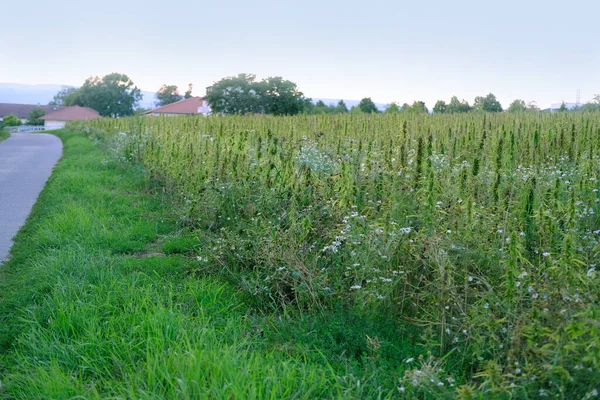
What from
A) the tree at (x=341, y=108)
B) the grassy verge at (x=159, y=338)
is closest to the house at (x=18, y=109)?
the tree at (x=341, y=108)

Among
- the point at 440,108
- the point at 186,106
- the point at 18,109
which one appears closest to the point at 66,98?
the point at 18,109

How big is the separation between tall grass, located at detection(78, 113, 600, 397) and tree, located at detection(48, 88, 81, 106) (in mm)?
124139

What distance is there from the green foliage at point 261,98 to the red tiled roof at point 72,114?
52.6 meters

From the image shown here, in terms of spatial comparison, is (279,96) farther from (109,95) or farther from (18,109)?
(18,109)

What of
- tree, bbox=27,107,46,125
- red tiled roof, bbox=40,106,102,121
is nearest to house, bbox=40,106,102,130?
red tiled roof, bbox=40,106,102,121

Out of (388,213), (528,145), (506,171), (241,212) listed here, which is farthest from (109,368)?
(528,145)

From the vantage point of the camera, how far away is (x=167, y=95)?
130750 mm

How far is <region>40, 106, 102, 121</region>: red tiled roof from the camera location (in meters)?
107

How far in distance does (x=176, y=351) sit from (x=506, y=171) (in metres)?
5.05

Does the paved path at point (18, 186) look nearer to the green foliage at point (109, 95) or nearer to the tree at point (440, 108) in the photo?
the tree at point (440, 108)

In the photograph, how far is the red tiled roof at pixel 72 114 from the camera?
107 m

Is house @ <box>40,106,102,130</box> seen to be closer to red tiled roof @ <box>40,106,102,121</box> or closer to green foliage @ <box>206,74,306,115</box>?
red tiled roof @ <box>40,106,102,121</box>

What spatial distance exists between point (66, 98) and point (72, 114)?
22.5 metres

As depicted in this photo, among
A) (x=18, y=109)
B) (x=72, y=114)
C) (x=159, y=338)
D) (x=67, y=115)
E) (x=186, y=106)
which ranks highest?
(x=18, y=109)
